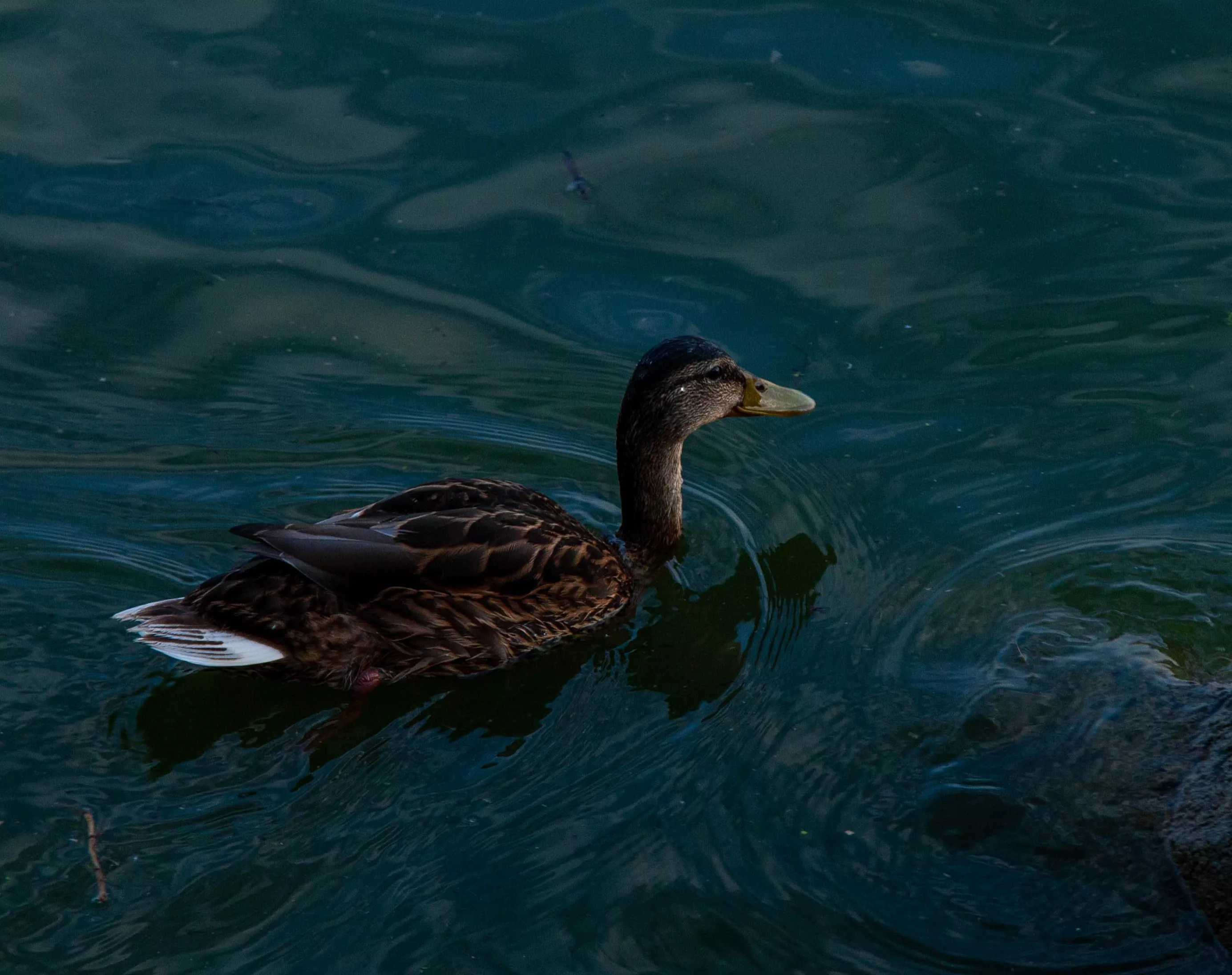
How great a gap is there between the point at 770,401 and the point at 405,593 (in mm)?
2019

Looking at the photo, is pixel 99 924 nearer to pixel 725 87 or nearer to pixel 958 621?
pixel 958 621

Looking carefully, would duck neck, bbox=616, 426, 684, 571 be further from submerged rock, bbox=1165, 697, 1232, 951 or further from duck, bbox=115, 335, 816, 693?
→ submerged rock, bbox=1165, 697, 1232, 951

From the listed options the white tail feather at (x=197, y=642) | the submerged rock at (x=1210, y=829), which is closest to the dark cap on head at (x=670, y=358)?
the white tail feather at (x=197, y=642)

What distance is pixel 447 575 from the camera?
590cm

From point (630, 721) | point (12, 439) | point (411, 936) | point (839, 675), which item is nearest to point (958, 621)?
point (839, 675)

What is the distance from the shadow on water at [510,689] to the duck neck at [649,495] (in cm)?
23

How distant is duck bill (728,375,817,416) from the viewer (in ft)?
22.3

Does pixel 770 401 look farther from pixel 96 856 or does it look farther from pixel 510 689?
pixel 96 856

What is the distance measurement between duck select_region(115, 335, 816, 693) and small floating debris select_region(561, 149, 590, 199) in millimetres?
2201

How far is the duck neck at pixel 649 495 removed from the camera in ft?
21.5

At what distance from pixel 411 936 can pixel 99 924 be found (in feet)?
3.18

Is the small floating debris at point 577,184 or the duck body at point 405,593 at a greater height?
the small floating debris at point 577,184

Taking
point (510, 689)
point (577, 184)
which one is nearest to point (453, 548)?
point (510, 689)

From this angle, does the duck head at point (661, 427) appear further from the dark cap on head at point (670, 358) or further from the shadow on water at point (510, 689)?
the shadow on water at point (510, 689)
